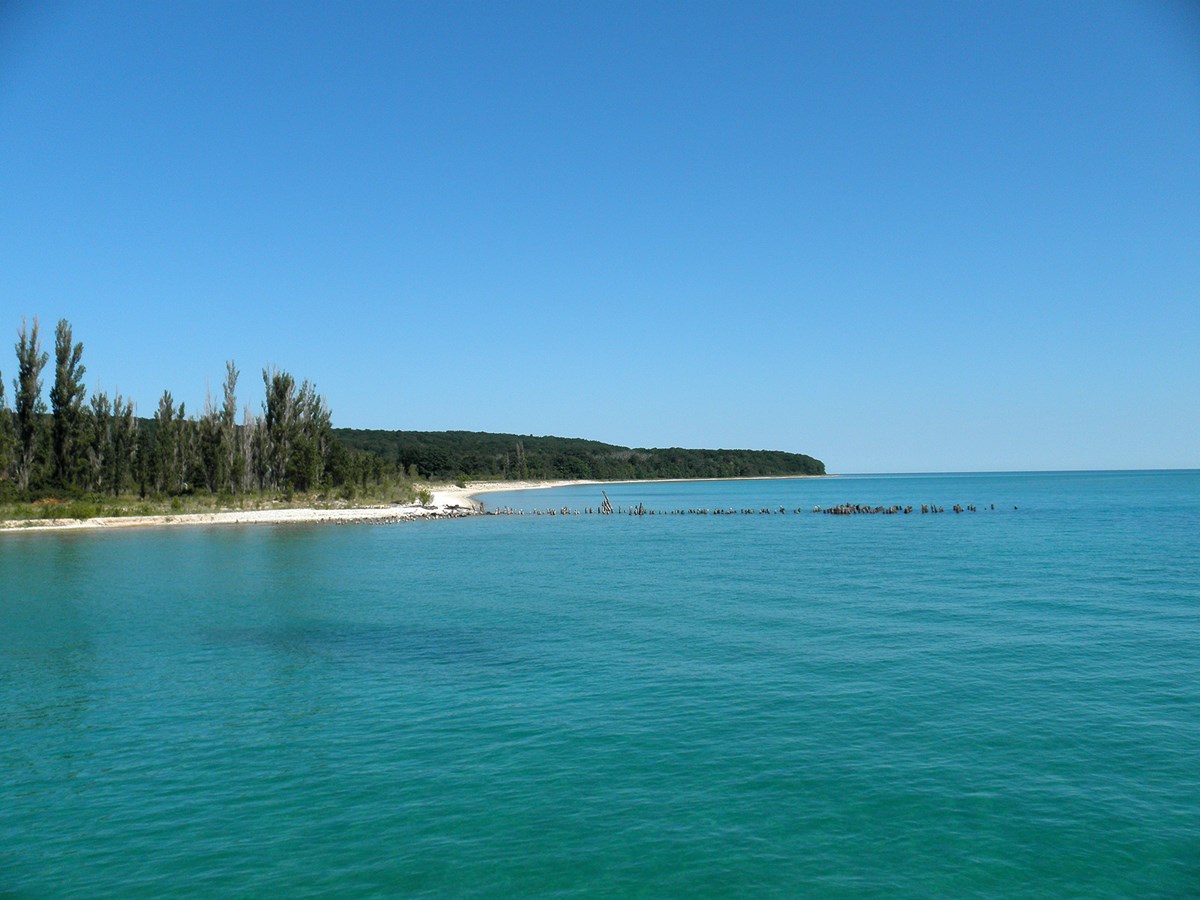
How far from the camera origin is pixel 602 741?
45.9ft

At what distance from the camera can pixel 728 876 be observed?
9.57 metres

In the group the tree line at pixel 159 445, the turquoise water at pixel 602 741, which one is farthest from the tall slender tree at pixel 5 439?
the turquoise water at pixel 602 741

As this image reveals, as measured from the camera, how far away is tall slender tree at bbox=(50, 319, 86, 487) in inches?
2825

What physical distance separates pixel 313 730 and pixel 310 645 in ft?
24.8

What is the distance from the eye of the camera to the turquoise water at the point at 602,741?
991 centimetres

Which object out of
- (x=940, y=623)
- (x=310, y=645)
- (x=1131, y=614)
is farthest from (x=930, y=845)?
(x=1131, y=614)

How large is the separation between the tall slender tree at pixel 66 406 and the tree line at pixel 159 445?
0.08 meters

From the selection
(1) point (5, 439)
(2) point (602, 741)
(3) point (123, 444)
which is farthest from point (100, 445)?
(2) point (602, 741)

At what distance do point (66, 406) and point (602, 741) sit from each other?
249 ft

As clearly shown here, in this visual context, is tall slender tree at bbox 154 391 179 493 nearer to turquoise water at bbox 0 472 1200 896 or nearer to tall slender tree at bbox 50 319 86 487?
tall slender tree at bbox 50 319 86 487

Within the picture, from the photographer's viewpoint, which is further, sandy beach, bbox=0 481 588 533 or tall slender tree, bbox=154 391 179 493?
tall slender tree, bbox=154 391 179 493

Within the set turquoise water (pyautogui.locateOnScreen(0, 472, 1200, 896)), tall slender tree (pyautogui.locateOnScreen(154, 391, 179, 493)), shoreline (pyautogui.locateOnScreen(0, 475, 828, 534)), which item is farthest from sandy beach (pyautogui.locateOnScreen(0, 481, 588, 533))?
turquoise water (pyautogui.locateOnScreen(0, 472, 1200, 896))

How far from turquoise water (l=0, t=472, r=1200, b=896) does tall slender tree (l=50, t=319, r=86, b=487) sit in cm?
4823

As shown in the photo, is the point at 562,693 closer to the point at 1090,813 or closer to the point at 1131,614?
the point at 1090,813
